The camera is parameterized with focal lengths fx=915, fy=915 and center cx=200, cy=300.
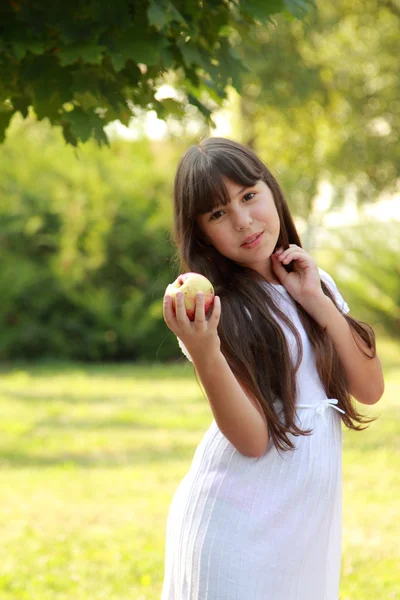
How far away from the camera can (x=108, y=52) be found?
2.55 m

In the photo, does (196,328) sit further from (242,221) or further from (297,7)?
(297,7)

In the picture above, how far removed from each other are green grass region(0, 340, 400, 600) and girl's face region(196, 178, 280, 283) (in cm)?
224

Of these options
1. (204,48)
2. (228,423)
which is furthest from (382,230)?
(228,423)

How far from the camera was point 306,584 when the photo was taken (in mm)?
2236

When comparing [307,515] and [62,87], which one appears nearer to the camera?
[307,515]

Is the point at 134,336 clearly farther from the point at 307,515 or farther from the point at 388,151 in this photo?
the point at 307,515

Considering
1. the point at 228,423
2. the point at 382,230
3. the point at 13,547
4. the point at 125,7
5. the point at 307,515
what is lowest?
the point at 13,547

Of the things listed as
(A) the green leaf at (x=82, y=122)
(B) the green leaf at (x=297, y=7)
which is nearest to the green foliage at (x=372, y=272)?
(B) the green leaf at (x=297, y=7)

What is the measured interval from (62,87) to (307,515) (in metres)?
1.41

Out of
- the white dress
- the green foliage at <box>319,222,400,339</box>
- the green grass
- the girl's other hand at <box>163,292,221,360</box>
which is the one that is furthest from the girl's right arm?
the green foliage at <box>319,222,400,339</box>

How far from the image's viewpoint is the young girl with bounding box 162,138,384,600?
216 centimetres

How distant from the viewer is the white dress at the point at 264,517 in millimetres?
2168

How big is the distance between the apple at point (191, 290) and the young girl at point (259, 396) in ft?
0.10

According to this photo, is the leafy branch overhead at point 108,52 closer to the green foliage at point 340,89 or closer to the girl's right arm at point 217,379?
the girl's right arm at point 217,379
